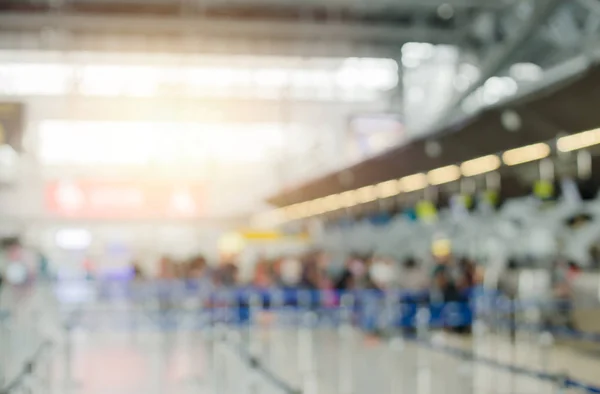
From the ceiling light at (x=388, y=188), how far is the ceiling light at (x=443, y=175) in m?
0.95

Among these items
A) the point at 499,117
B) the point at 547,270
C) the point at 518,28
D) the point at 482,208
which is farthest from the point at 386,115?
the point at 499,117

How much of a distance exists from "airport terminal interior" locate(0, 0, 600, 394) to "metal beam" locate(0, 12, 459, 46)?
6cm

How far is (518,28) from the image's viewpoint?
802 inches

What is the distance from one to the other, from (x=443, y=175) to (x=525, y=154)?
2859mm

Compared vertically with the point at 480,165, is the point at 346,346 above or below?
below

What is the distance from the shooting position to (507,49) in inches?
834

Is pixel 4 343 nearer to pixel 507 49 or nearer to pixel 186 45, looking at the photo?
pixel 186 45

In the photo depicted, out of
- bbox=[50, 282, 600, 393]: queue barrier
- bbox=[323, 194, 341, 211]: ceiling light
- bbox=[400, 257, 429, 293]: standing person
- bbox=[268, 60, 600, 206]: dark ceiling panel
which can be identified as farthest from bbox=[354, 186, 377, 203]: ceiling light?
bbox=[50, 282, 600, 393]: queue barrier

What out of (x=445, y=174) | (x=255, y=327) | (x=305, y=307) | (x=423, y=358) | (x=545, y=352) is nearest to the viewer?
(x=545, y=352)

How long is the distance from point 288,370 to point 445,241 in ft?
24.0

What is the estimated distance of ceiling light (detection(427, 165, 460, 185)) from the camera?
553 inches

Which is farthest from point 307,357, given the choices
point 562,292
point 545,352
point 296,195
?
point 296,195

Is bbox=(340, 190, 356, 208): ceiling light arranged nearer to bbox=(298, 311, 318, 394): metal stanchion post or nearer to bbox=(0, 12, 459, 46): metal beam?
bbox=(298, 311, 318, 394): metal stanchion post

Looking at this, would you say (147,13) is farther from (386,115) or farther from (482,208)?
(482,208)
